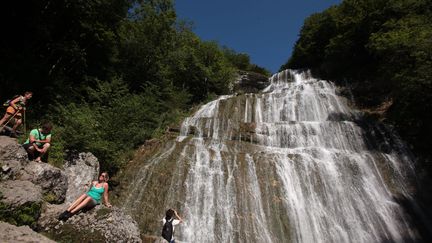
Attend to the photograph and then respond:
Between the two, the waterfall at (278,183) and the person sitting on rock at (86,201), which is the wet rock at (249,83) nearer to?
the waterfall at (278,183)

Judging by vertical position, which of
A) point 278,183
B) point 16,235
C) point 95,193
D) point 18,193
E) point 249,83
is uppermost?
point 249,83

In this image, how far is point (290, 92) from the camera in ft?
74.0

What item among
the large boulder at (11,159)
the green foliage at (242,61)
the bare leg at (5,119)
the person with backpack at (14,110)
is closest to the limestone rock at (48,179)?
the large boulder at (11,159)

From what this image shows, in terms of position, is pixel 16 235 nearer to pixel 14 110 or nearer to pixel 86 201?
pixel 86 201

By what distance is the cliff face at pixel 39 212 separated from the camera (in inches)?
222

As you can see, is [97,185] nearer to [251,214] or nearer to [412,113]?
[251,214]

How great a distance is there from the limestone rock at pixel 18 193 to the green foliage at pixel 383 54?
14.5m

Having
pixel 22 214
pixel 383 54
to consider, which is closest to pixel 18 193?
pixel 22 214

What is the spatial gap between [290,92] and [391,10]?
29.6 feet

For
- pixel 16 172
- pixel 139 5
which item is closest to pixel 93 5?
pixel 139 5

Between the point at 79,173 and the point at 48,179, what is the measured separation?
2.69 m

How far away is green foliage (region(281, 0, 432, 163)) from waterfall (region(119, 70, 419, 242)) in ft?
5.17

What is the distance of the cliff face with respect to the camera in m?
5.63

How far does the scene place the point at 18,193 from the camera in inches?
235
